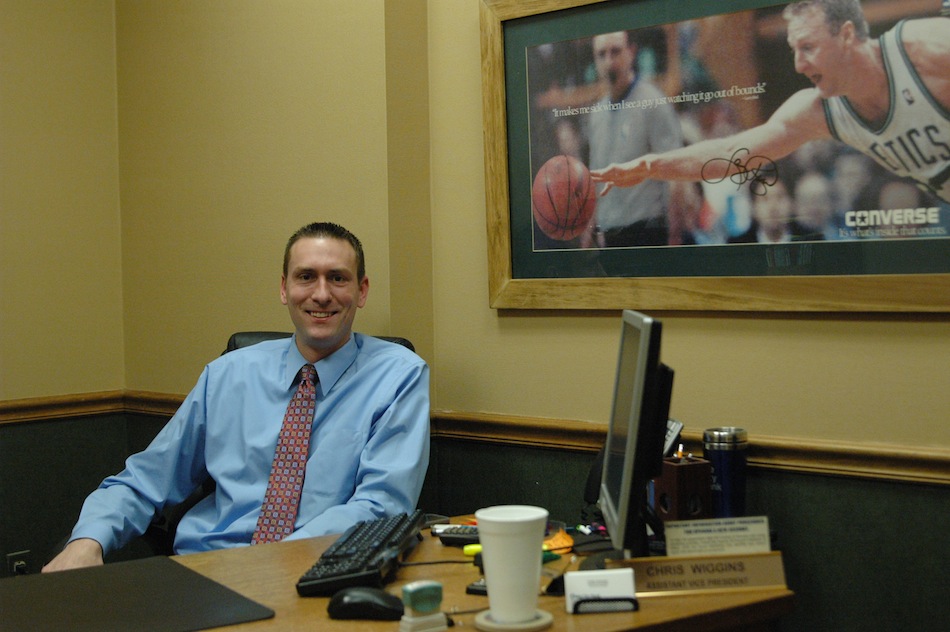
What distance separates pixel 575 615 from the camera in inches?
55.4

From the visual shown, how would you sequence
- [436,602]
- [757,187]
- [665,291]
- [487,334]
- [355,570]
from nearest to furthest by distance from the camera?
[436,602]
[355,570]
[757,187]
[665,291]
[487,334]

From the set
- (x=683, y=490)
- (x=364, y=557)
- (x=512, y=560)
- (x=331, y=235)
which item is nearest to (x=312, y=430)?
(x=331, y=235)

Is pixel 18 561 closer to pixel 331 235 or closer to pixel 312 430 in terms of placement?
pixel 312 430

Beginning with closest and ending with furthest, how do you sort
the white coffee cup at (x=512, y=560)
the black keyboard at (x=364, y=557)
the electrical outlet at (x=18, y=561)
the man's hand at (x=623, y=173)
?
the white coffee cup at (x=512, y=560) < the black keyboard at (x=364, y=557) < the man's hand at (x=623, y=173) < the electrical outlet at (x=18, y=561)

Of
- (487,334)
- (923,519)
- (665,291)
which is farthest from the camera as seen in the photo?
(487,334)

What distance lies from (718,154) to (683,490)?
2.58ft

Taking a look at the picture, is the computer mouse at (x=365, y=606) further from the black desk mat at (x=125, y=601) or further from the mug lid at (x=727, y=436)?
the mug lid at (x=727, y=436)

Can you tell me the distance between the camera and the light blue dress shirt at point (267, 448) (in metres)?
2.22

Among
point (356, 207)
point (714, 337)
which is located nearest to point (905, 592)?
point (714, 337)

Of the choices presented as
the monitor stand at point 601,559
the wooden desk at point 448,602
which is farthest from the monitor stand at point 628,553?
the wooden desk at point 448,602

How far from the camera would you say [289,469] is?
7.54 feet

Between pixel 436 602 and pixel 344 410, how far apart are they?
1.06m

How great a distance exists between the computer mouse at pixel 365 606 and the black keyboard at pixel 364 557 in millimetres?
95

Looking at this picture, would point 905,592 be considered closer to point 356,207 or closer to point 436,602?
point 436,602
